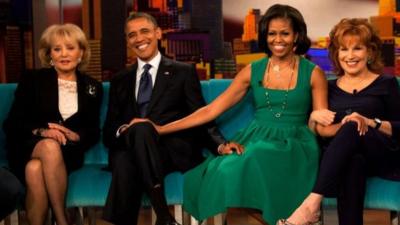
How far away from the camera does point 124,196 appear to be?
3.30 metres

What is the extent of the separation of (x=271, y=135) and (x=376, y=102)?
0.54 metres

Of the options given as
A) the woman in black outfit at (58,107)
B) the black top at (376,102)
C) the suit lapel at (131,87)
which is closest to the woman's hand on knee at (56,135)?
the woman in black outfit at (58,107)

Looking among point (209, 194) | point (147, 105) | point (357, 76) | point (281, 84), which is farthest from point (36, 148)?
point (357, 76)

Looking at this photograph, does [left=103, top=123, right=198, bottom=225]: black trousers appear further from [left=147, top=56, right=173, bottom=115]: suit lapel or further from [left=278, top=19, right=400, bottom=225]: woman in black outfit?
[left=278, top=19, right=400, bottom=225]: woman in black outfit

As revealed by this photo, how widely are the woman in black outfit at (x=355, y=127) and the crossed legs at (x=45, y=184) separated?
108 centimetres

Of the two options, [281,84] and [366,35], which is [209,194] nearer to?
[281,84]

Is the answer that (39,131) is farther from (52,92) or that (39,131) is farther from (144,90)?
(144,90)

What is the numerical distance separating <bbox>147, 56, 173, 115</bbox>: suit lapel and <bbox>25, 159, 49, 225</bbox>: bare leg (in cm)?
68

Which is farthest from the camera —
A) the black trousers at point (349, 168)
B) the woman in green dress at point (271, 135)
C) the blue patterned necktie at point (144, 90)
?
the blue patterned necktie at point (144, 90)

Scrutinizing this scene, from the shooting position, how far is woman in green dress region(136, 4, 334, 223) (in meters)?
3.20

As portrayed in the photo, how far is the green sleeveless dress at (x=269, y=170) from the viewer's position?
3.19 meters

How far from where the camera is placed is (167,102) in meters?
3.75

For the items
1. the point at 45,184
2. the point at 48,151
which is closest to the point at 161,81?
the point at 48,151

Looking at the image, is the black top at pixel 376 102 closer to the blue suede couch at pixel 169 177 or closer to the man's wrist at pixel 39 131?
the blue suede couch at pixel 169 177
